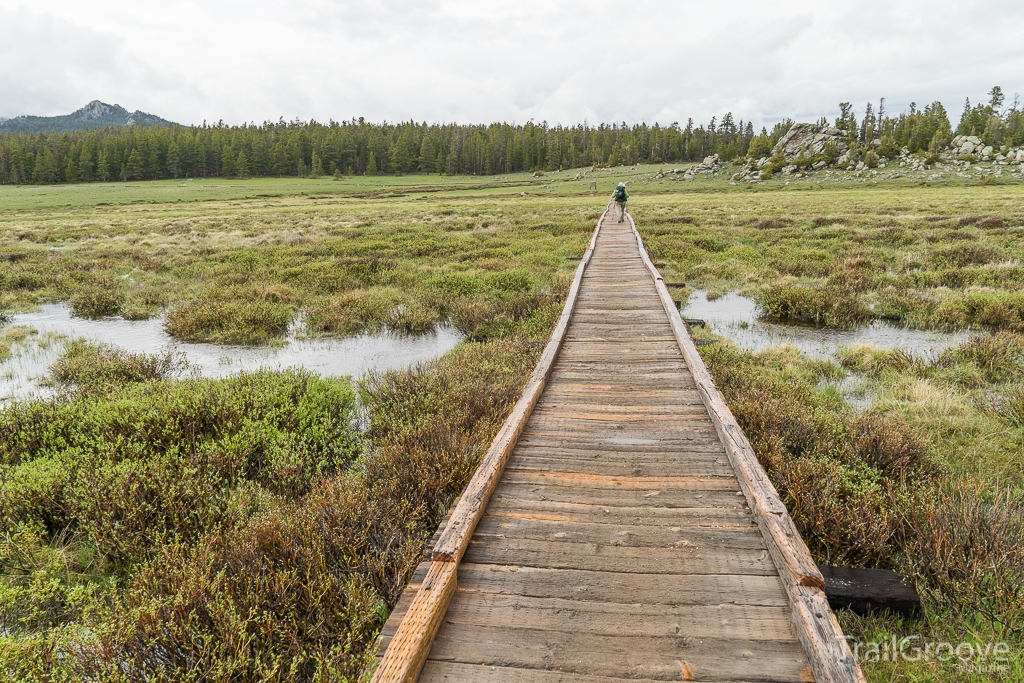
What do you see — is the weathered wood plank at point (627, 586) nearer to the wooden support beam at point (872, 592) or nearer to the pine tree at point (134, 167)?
the wooden support beam at point (872, 592)

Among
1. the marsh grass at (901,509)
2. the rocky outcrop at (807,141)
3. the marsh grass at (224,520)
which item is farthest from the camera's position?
the rocky outcrop at (807,141)

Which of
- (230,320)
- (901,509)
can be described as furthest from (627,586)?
(230,320)

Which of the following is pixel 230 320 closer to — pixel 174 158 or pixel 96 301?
pixel 96 301

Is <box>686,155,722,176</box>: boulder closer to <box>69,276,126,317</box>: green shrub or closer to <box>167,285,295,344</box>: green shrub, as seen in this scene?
<box>167,285,295,344</box>: green shrub

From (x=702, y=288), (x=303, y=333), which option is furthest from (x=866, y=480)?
(x=702, y=288)

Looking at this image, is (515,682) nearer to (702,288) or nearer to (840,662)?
(840,662)

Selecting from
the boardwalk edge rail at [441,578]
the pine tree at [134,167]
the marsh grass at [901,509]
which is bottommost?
the marsh grass at [901,509]

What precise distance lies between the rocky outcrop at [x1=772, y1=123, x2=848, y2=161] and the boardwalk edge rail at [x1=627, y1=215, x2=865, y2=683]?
325ft

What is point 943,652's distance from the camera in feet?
8.89

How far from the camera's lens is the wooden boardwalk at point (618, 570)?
229 cm

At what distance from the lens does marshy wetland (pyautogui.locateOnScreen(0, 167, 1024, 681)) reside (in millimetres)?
2971

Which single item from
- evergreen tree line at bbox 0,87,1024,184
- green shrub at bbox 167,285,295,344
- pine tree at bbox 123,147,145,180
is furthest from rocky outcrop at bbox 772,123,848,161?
pine tree at bbox 123,147,145,180

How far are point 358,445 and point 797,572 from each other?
4.61 meters

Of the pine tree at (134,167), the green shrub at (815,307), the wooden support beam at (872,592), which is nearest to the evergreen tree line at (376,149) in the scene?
the pine tree at (134,167)
